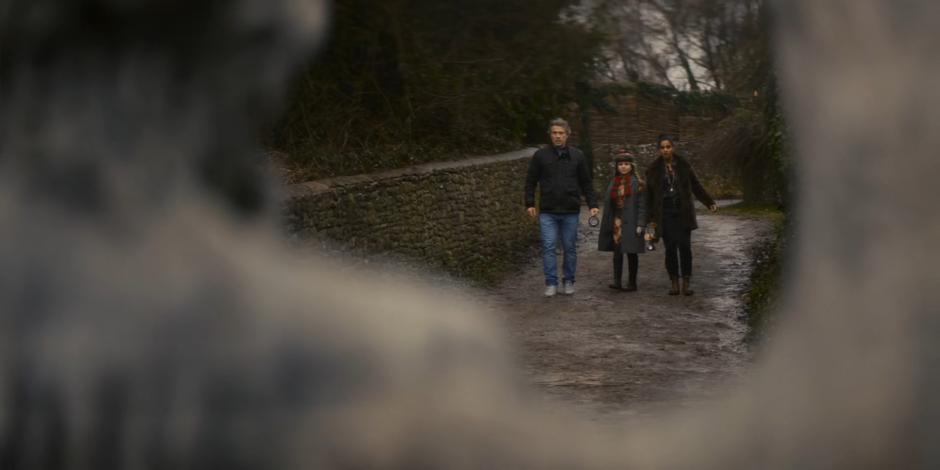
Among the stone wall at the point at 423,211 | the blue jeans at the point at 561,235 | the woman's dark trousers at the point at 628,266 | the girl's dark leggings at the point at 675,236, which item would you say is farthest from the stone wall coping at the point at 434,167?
the blue jeans at the point at 561,235

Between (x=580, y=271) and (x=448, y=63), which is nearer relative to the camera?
(x=448, y=63)

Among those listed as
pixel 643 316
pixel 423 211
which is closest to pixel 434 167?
pixel 423 211

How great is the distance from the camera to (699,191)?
9125mm

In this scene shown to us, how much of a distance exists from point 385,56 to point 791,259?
0.41 meters

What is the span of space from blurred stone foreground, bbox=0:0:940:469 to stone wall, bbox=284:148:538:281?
0.16 m

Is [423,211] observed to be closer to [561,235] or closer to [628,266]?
[628,266]

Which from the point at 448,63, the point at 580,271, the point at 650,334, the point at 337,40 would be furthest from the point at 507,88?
the point at 580,271

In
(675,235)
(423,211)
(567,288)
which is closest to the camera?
(423,211)

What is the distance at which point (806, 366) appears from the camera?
0.63 metres

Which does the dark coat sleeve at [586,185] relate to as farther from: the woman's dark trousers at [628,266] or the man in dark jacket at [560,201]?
the woman's dark trousers at [628,266]

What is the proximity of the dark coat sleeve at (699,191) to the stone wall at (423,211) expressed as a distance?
1.19 m

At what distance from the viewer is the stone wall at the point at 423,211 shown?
148cm

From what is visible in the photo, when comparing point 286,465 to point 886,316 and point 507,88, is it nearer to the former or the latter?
point 886,316

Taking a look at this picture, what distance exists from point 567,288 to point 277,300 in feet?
22.8
